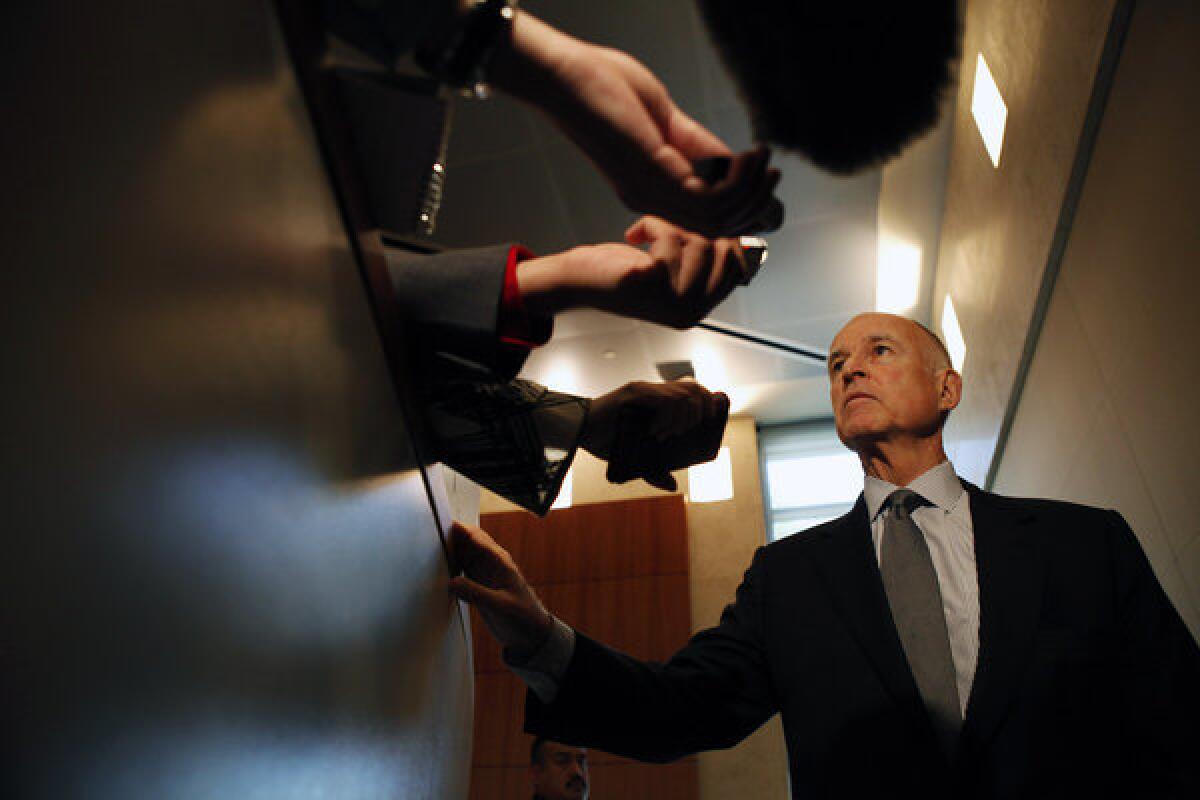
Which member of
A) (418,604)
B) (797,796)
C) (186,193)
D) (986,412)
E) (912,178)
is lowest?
(986,412)

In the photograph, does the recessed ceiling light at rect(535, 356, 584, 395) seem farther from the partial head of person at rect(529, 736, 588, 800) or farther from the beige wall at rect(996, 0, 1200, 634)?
the partial head of person at rect(529, 736, 588, 800)

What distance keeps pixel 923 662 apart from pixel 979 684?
0.06 m

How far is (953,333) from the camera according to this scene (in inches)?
87.4

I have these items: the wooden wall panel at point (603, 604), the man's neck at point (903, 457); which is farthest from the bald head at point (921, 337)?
the wooden wall panel at point (603, 604)

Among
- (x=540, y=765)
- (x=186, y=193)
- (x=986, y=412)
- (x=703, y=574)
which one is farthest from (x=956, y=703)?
(x=703, y=574)

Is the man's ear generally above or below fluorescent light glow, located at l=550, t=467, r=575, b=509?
below

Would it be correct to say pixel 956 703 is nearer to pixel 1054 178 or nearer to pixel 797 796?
pixel 797 796

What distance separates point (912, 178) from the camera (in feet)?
1.97

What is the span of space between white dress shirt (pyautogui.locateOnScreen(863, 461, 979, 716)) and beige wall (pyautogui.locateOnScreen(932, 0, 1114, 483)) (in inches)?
12.3

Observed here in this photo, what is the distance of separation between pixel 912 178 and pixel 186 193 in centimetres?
52

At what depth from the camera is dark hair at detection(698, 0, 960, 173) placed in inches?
13.3

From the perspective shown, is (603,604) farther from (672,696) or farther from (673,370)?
(673,370)

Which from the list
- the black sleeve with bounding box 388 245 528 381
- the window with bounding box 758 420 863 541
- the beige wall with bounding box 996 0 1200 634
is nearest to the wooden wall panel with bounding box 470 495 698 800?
the window with bounding box 758 420 863 541

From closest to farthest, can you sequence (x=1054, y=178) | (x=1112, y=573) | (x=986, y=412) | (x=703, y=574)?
(x=1112, y=573)
(x=1054, y=178)
(x=986, y=412)
(x=703, y=574)
